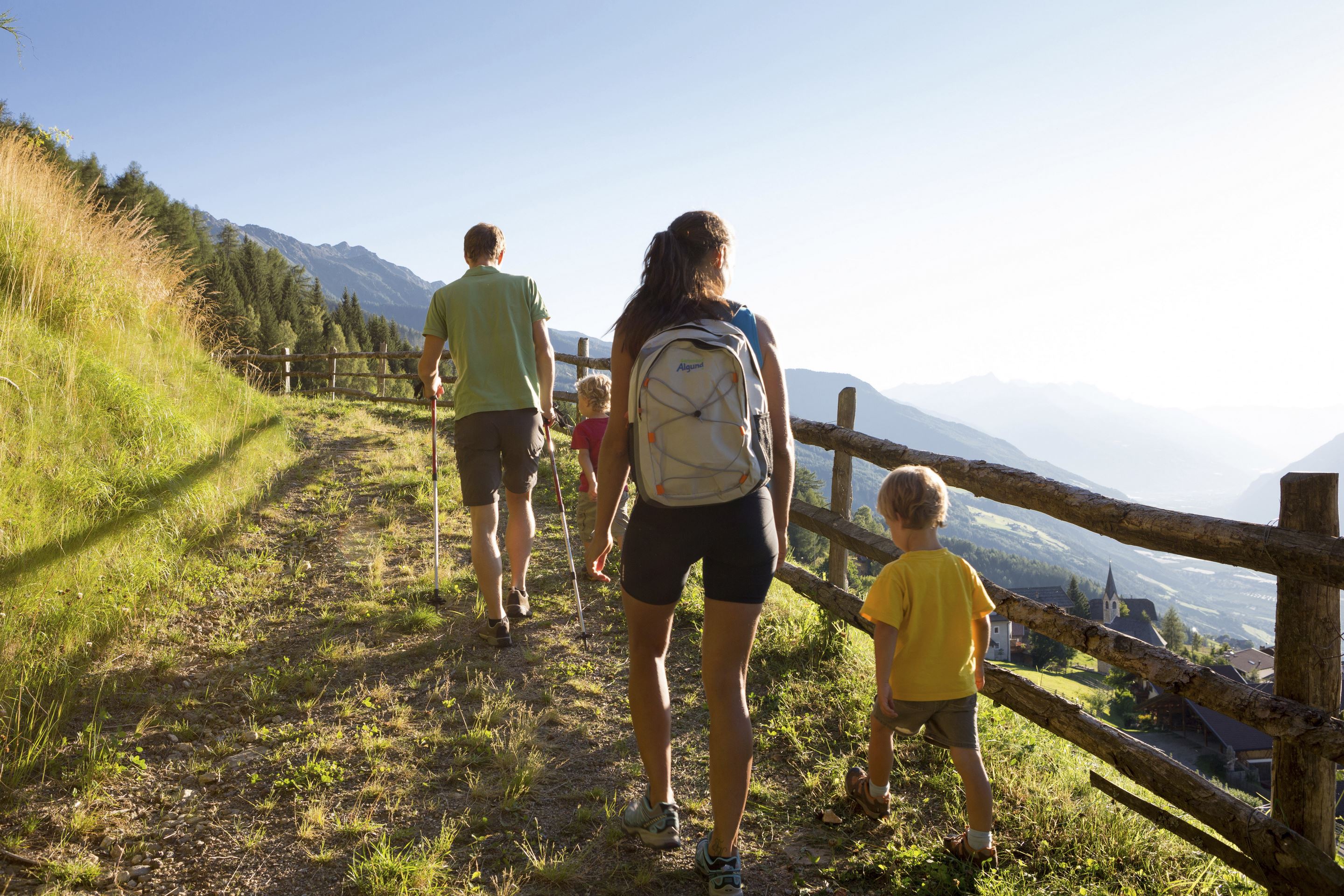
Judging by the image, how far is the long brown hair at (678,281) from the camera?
2.24 metres

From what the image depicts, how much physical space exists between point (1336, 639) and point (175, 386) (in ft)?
26.6

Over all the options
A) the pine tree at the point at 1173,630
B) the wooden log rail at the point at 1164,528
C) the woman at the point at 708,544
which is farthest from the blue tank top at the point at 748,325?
the pine tree at the point at 1173,630

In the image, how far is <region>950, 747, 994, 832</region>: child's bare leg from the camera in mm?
2576

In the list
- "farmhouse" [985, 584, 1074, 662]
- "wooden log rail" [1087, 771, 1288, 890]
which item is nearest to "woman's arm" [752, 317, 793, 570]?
"wooden log rail" [1087, 771, 1288, 890]

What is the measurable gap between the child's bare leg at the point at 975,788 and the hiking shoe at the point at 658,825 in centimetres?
102

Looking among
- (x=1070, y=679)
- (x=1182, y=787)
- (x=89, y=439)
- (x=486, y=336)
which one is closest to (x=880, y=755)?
(x=1182, y=787)

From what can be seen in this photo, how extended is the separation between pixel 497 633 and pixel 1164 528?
3.50 meters

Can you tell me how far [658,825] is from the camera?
2621 mm

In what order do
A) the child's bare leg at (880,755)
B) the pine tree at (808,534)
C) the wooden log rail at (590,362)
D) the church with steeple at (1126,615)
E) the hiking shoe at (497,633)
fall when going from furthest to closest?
the church with steeple at (1126,615) < the pine tree at (808,534) < the wooden log rail at (590,362) < the hiking shoe at (497,633) < the child's bare leg at (880,755)

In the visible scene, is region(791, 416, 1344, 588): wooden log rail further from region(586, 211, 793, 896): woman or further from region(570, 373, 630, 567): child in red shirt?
region(570, 373, 630, 567): child in red shirt

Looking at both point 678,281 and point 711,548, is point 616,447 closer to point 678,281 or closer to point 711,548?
point 711,548

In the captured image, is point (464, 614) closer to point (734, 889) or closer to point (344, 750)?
point (344, 750)

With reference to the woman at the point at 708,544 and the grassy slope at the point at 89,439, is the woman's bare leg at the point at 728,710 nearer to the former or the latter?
the woman at the point at 708,544

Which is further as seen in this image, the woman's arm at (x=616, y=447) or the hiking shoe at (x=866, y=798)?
the hiking shoe at (x=866, y=798)
